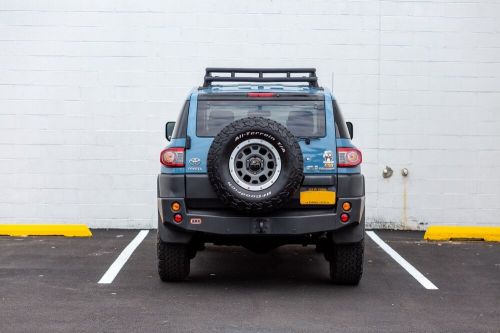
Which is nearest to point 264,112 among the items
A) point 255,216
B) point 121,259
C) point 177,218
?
point 255,216

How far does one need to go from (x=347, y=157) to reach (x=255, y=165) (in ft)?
2.90

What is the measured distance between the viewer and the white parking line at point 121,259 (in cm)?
862

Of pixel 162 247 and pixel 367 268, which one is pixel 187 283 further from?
pixel 367 268

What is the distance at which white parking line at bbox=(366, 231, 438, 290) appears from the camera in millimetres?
8523

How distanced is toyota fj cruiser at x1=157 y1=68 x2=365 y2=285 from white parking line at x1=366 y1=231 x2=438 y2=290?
0.74 meters

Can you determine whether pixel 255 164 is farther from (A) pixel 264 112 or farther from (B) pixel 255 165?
(A) pixel 264 112

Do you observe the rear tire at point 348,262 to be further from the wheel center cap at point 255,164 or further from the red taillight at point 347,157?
the wheel center cap at point 255,164

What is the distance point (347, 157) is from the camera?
25.8 feet

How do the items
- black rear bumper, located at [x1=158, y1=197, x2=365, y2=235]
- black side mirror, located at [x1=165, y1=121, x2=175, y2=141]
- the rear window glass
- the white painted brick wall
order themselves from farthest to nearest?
the white painted brick wall, black side mirror, located at [x1=165, y1=121, x2=175, y2=141], the rear window glass, black rear bumper, located at [x1=158, y1=197, x2=365, y2=235]

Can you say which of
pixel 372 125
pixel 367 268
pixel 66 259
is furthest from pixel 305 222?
pixel 372 125

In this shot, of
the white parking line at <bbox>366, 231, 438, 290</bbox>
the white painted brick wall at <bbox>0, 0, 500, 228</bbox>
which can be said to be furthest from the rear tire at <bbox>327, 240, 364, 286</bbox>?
the white painted brick wall at <bbox>0, 0, 500, 228</bbox>

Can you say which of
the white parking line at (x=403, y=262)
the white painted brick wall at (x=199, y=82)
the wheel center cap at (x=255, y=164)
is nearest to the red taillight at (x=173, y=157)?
the wheel center cap at (x=255, y=164)

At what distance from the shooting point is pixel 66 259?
985cm

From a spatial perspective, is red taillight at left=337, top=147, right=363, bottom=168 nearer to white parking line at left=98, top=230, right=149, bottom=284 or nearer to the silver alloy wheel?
the silver alloy wheel
